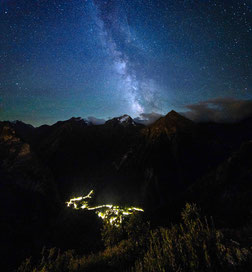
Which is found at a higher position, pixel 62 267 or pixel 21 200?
pixel 21 200

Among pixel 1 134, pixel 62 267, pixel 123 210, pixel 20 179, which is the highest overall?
pixel 1 134

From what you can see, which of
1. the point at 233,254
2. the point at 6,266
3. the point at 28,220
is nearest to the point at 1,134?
the point at 28,220

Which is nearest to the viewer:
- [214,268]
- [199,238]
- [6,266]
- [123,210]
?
[214,268]

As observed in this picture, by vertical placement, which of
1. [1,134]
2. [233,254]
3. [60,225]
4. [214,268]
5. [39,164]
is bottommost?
[60,225]

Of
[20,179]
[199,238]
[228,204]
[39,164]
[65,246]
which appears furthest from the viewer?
[39,164]

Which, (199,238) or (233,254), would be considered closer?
(233,254)

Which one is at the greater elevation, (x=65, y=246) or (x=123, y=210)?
(x=123, y=210)

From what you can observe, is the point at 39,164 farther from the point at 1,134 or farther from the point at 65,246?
the point at 65,246

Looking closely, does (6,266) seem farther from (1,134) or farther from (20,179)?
(1,134)

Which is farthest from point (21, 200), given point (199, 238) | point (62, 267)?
point (199, 238)

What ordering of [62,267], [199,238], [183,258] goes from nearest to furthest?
[183,258] < [199,238] < [62,267]
